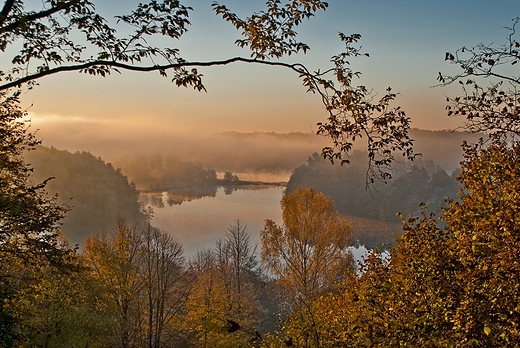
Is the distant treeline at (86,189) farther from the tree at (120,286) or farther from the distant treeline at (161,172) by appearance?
the distant treeline at (161,172)

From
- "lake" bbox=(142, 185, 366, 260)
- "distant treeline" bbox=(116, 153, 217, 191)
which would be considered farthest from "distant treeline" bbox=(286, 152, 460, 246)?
"distant treeline" bbox=(116, 153, 217, 191)

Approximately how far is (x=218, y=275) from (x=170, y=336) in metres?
5.53

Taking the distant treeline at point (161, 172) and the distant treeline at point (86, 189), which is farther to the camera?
the distant treeline at point (161, 172)

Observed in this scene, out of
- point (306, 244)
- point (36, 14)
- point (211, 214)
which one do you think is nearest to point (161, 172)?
point (211, 214)

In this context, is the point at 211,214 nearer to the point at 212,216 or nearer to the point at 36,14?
the point at 212,216

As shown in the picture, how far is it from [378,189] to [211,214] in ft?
105

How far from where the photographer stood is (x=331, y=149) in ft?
12.6

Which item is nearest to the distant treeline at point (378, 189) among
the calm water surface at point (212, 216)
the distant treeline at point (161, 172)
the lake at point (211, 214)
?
the lake at point (211, 214)

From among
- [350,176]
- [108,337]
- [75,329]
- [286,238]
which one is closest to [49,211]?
[75,329]

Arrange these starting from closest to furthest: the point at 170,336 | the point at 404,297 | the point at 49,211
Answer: the point at 404,297 → the point at 49,211 → the point at 170,336

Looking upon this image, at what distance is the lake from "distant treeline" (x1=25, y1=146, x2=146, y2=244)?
5789 millimetres

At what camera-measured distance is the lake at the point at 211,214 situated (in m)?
48.1

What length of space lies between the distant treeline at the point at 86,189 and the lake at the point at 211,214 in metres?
5.79

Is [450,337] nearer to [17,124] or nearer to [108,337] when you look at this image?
[17,124]
